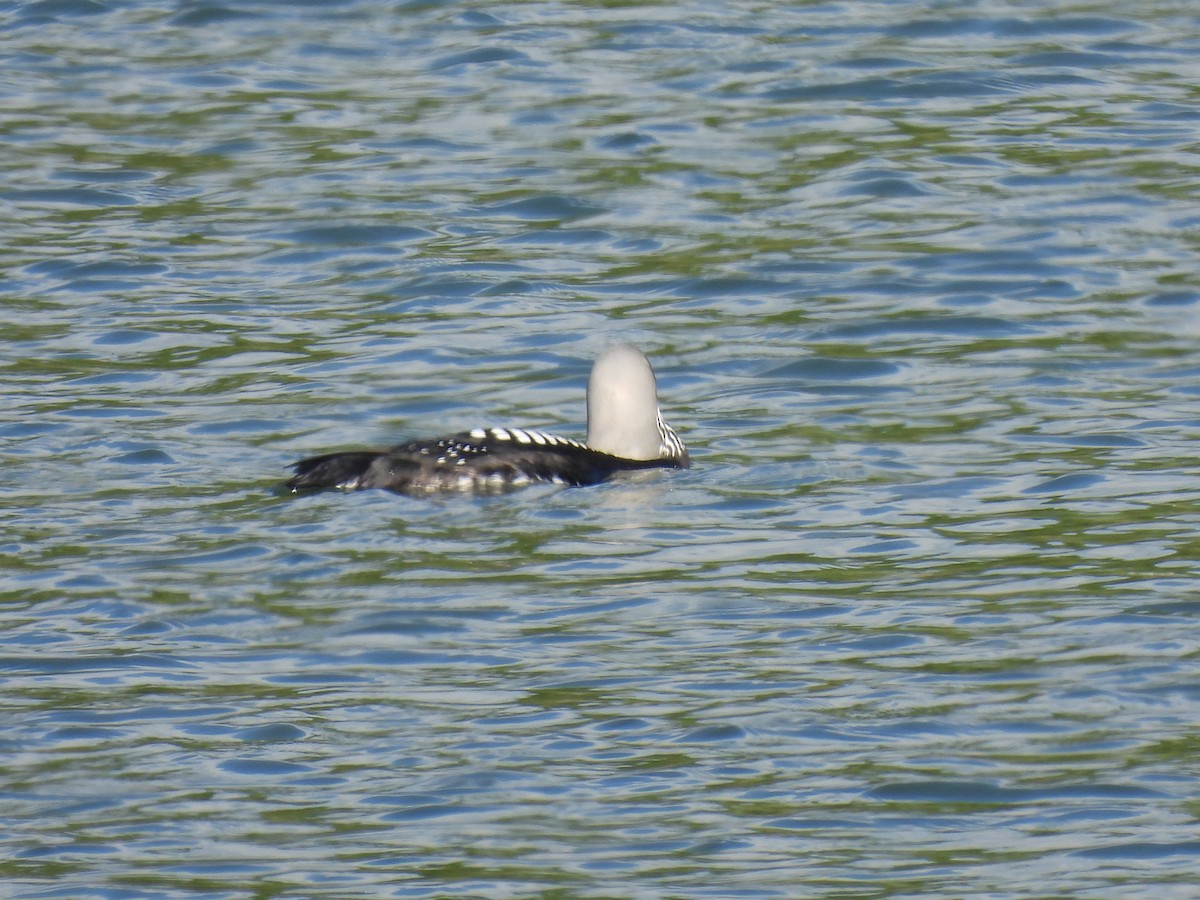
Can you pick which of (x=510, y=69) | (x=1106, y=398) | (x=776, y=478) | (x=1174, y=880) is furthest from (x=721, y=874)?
(x=510, y=69)

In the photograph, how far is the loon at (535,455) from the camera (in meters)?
10.2

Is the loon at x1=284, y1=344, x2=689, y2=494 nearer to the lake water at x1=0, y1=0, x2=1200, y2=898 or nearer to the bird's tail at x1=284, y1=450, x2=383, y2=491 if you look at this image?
the bird's tail at x1=284, y1=450, x2=383, y2=491

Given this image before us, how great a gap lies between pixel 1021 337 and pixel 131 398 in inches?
171

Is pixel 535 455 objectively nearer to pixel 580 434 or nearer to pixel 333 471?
pixel 333 471

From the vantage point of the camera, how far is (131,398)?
12078mm

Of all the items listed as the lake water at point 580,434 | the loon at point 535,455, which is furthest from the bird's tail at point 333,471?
the lake water at point 580,434

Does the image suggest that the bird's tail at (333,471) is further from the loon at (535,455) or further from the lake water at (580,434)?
the lake water at (580,434)

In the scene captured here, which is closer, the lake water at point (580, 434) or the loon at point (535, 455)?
the lake water at point (580, 434)

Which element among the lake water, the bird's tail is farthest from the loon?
the lake water

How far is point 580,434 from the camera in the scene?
1183 centimetres

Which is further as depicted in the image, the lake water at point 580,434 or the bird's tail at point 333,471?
the bird's tail at point 333,471

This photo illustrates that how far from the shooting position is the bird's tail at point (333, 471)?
10.2m

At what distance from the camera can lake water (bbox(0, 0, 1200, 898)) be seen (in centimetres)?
683

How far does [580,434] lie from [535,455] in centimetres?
135
